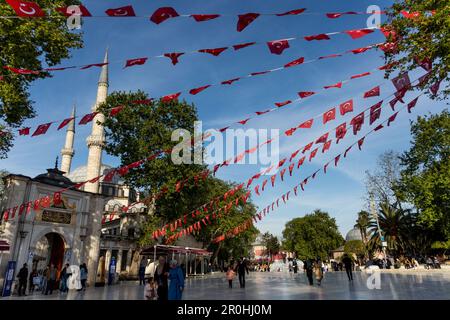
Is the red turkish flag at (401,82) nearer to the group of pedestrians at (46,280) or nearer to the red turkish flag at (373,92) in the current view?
the red turkish flag at (373,92)

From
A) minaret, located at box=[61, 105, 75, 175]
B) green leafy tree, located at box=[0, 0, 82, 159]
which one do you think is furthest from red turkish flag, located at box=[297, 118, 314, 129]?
minaret, located at box=[61, 105, 75, 175]

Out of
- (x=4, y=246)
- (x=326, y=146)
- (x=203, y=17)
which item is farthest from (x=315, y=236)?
(x=203, y=17)

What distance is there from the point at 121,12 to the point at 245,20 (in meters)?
2.19

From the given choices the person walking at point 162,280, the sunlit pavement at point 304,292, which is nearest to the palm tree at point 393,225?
the sunlit pavement at point 304,292

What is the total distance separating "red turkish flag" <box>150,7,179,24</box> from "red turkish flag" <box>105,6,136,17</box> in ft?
1.16

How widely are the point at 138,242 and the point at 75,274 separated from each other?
27.0 ft

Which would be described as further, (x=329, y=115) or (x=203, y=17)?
(x=329, y=115)

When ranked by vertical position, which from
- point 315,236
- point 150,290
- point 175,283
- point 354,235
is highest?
point 354,235

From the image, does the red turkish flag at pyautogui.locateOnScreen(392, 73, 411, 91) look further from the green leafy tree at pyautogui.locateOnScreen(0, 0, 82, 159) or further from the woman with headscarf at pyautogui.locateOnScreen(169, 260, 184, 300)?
the green leafy tree at pyautogui.locateOnScreen(0, 0, 82, 159)

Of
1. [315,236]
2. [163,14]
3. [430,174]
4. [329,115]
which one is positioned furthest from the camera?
[315,236]

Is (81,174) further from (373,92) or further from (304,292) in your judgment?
(373,92)

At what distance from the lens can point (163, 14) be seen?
571 cm

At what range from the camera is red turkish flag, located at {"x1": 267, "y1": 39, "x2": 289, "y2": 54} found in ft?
23.3

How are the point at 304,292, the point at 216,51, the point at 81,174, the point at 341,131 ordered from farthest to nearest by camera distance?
the point at 81,174 → the point at 304,292 → the point at 341,131 → the point at 216,51
